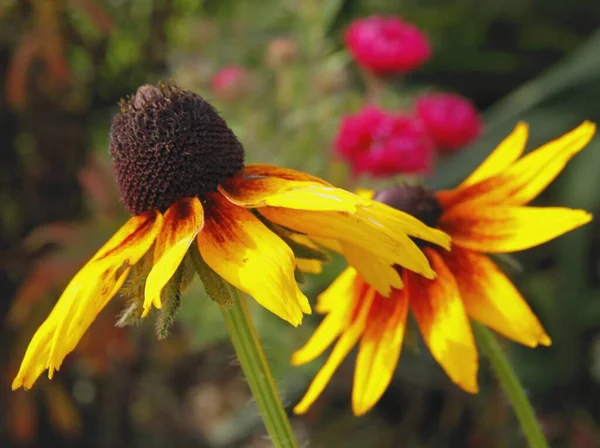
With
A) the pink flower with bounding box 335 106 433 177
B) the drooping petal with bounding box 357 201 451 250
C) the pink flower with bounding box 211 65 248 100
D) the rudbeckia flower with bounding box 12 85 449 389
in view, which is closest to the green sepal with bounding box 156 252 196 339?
the rudbeckia flower with bounding box 12 85 449 389

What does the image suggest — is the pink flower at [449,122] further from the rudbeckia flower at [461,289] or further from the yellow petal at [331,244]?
the yellow petal at [331,244]

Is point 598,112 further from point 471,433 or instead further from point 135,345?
point 135,345

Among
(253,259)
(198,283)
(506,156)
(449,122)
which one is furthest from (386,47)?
(253,259)

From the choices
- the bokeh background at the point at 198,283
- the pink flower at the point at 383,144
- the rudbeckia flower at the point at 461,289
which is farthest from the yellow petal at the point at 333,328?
the bokeh background at the point at 198,283

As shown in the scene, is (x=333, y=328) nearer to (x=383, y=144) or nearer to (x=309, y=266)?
(x=309, y=266)

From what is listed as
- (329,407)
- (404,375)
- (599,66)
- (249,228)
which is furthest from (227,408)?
(249,228)

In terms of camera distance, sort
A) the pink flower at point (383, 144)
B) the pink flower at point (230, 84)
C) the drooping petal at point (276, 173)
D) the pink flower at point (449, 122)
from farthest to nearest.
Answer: the pink flower at point (230, 84) < the pink flower at point (449, 122) < the pink flower at point (383, 144) < the drooping petal at point (276, 173)
